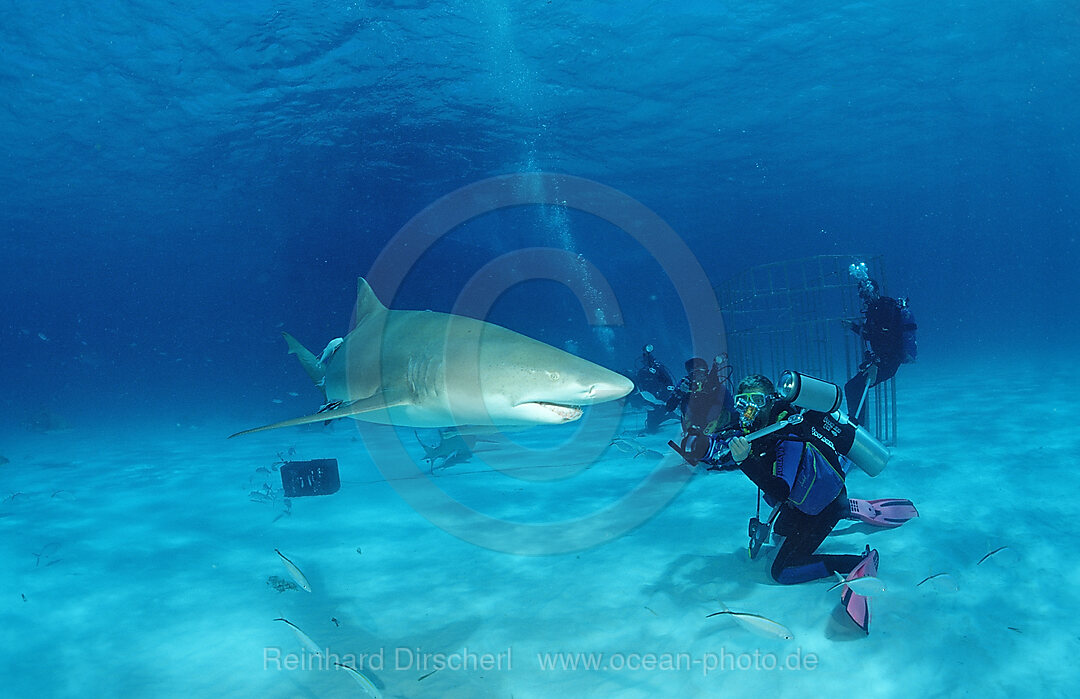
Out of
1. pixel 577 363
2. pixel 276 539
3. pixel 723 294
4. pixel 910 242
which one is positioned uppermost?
pixel 910 242

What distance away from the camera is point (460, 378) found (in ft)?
11.0

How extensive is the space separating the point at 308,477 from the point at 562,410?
23.2 ft

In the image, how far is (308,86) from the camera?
18422 millimetres

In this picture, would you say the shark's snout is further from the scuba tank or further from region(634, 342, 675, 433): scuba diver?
region(634, 342, 675, 433): scuba diver

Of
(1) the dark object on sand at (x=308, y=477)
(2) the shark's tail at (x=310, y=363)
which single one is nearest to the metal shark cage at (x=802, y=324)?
(2) the shark's tail at (x=310, y=363)

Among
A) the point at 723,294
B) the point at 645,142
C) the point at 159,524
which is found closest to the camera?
the point at 159,524

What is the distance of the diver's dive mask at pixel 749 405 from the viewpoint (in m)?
4.10

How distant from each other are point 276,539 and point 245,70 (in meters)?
16.9

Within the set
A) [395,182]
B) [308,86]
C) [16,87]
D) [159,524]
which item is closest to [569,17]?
[308,86]

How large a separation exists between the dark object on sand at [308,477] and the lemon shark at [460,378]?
A: 483cm

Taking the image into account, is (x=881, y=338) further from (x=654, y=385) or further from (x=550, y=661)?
(x=550, y=661)

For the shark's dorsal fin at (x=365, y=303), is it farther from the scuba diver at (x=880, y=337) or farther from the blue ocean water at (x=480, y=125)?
the blue ocean water at (x=480, y=125)

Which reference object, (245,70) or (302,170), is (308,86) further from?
(302,170)

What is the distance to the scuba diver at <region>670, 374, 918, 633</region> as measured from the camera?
3.89m
